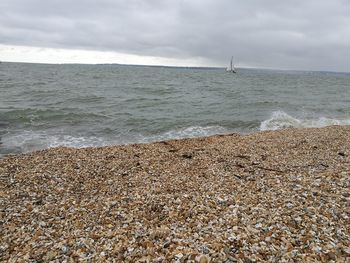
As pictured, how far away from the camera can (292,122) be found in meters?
21.3

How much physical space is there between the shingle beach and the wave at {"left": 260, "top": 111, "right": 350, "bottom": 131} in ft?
31.9

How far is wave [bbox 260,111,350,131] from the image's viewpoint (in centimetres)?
2020

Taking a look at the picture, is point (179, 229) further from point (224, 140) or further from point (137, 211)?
point (224, 140)

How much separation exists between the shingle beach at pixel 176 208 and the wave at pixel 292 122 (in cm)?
973

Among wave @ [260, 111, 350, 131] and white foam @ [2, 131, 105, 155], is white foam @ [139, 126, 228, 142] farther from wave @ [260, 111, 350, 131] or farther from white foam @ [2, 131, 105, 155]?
wave @ [260, 111, 350, 131]

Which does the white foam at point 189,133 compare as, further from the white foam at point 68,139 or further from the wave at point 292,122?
the wave at point 292,122

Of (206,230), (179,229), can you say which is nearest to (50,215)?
(179,229)

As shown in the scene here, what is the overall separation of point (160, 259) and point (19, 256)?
8.08 ft

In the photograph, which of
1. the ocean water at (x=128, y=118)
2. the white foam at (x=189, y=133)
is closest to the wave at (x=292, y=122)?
the ocean water at (x=128, y=118)

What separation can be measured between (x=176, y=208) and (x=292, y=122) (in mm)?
17270

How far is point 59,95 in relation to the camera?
3167 centimetres

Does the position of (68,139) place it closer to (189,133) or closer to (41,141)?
(41,141)

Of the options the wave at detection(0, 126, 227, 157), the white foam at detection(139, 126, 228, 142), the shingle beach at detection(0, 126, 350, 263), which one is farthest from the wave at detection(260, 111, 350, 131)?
the shingle beach at detection(0, 126, 350, 263)

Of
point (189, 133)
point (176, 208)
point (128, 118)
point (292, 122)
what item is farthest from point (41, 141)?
point (292, 122)
